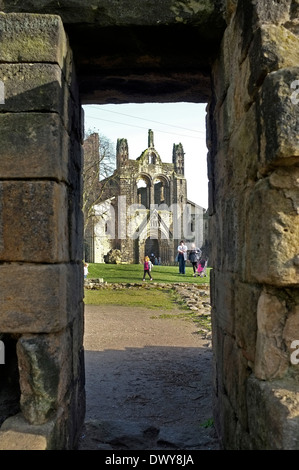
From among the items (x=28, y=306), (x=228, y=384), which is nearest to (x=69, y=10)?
(x=28, y=306)

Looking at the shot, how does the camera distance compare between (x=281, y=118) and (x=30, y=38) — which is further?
(x=30, y=38)

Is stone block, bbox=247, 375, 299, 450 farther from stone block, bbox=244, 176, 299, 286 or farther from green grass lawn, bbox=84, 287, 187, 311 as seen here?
green grass lawn, bbox=84, 287, 187, 311

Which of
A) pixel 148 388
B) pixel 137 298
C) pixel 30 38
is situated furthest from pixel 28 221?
pixel 137 298

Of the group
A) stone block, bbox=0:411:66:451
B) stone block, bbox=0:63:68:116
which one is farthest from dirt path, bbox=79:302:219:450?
stone block, bbox=0:63:68:116

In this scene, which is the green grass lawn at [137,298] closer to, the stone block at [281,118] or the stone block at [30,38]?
the stone block at [30,38]

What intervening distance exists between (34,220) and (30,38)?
1.22m

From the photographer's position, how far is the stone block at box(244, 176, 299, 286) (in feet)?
6.48

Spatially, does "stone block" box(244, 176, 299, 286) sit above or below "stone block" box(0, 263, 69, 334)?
above

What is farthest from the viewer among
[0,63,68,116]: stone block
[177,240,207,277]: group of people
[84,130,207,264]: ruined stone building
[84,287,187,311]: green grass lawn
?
[84,130,207,264]: ruined stone building

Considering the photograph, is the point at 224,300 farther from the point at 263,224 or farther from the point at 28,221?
the point at 28,221

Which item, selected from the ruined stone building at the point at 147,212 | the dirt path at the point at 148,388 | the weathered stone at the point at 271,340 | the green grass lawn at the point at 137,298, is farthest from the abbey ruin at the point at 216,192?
the ruined stone building at the point at 147,212

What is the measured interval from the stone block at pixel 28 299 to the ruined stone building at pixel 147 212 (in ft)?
117

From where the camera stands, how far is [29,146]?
101 inches

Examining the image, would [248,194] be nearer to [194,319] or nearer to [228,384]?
[228,384]
